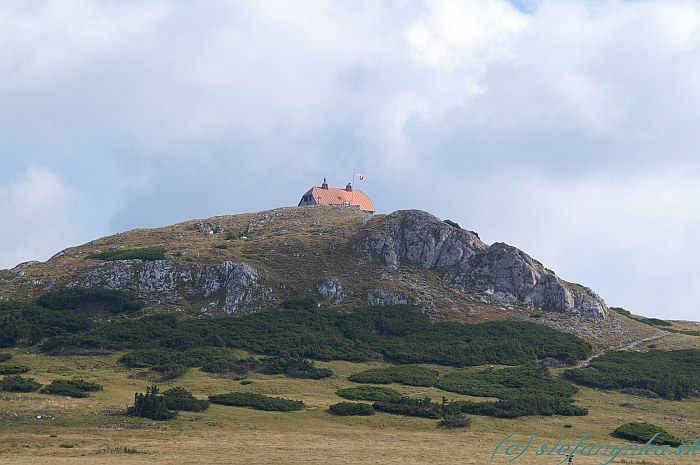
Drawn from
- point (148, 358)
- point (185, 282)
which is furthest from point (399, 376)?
point (185, 282)

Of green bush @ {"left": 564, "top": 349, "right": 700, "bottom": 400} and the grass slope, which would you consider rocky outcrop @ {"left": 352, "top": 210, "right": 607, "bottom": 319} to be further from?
the grass slope

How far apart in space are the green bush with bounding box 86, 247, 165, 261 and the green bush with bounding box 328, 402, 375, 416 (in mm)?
51753

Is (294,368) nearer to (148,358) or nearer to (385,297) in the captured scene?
(148,358)

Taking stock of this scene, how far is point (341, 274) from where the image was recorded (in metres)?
113

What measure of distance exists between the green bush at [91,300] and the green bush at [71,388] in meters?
29.0

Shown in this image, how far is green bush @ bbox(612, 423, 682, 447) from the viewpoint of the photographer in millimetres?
61500

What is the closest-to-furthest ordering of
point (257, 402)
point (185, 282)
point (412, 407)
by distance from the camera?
point (257, 402) < point (412, 407) < point (185, 282)

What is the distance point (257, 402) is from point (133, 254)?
5195 cm

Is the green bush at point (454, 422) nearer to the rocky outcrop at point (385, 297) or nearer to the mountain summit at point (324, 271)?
the rocky outcrop at point (385, 297)

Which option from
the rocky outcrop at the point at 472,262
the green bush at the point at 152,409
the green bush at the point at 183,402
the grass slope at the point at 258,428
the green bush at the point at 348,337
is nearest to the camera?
the grass slope at the point at 258,428

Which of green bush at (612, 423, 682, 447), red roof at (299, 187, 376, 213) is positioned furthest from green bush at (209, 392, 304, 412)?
red roof at (299, 187, 376, 213)

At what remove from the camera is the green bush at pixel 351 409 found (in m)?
65.2

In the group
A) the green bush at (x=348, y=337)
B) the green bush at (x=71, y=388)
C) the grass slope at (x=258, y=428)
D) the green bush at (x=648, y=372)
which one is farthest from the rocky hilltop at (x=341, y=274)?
the green bush at (x=71, y=388)

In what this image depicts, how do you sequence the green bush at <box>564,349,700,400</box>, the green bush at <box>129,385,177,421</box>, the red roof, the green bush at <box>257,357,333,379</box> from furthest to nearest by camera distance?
the red roof → the green bush at <box>564,349,700,400</box> → the green bush at <box>257,357,333,379</box> → the green bush at <box>129,385,177,421</box>
